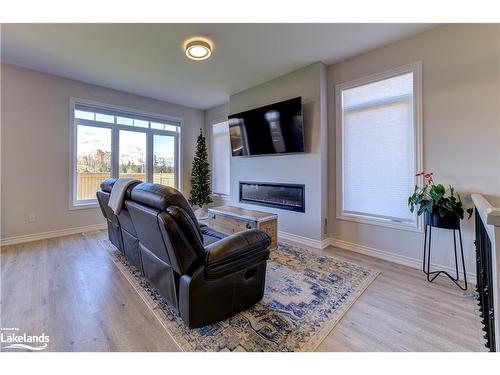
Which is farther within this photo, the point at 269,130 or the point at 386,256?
the point at 269,130

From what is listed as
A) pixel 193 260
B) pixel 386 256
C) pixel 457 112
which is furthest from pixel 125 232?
pixel 457 112

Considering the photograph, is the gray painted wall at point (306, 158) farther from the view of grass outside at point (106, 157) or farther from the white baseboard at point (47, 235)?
the white baseboard at point (47, 235)

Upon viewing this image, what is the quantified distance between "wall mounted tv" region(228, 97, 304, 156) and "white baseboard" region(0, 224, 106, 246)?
10.00 feet

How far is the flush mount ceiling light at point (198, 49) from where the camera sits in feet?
8.69

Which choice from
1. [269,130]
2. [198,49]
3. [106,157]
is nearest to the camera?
[198,49]

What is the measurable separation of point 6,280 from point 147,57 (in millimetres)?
3051

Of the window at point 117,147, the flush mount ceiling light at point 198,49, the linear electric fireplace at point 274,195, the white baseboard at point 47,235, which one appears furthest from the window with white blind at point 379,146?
the white baseboard at point 47,235

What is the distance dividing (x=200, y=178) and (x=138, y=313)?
384 centimetres

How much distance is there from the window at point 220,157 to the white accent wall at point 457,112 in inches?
135

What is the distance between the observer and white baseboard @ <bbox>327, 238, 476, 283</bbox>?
7.80 feet

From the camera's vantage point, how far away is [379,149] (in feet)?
9.43

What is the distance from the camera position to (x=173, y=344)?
56.1 inches

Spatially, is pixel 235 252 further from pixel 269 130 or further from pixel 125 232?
pixel 269 130

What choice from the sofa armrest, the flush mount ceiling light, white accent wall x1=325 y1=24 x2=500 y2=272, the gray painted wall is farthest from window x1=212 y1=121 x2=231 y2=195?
the sofa armrest
